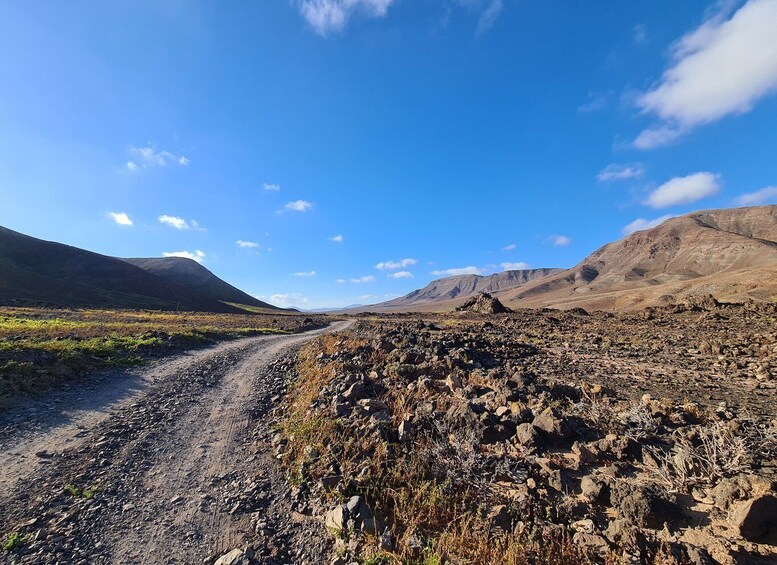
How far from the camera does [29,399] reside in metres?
10.5

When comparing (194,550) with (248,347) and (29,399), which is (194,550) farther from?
(248,347)

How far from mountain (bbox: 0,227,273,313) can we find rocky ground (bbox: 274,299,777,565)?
89674 millimetres

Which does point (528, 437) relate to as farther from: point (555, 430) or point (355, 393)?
point (355, 393)

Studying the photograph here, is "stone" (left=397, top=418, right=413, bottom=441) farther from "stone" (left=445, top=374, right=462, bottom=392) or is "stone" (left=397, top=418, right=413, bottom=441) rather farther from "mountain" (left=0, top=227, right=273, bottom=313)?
"mountain" (left=0, top=227, right=273, bottom=313)

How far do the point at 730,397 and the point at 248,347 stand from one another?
25.0 m

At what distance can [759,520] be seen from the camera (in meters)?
3.88

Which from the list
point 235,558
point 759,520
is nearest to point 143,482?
point 235,558

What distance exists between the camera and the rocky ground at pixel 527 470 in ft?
13.3

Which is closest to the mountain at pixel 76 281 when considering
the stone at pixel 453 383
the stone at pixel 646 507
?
the stone at pixel 453 383

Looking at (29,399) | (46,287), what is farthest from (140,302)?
(29,399)

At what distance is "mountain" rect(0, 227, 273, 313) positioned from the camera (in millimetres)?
86125

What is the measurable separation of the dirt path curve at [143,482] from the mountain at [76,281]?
83253 millimetres

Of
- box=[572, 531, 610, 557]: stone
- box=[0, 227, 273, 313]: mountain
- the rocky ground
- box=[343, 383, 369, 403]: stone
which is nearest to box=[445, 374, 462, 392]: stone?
the rocky ground

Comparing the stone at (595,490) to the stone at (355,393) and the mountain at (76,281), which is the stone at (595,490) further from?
the mountain at (76,281)
